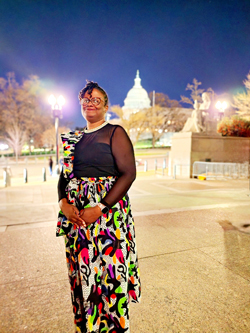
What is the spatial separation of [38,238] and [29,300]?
1788 mm

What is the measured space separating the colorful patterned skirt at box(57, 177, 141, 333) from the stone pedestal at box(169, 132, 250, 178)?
11590mm

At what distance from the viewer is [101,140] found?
1.82 metres

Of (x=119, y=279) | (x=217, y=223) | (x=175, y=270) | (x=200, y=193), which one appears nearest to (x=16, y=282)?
(x=119, y=279)

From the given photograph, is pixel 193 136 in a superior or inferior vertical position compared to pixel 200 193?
superior

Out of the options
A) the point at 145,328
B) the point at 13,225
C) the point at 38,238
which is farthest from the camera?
the point at 13,225

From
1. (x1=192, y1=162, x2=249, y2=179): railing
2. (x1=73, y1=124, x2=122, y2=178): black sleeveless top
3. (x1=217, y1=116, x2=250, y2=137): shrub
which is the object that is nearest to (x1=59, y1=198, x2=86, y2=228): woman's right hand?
(x1=73, y1=124, x2=122, y2=178): black sleeveless top

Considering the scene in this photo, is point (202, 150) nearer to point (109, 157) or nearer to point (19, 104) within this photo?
point (109, 157)

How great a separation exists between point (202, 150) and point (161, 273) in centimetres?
1194

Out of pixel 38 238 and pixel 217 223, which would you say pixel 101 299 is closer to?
pixel 38 238

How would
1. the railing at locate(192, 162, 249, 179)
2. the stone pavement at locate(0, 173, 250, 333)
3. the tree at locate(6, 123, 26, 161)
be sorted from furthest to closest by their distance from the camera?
the tree at locate(6, 123, 26, 161), the railing at locate(192, 162, 249, 179), the stone pavement at locate(0, 173, 250, 333)

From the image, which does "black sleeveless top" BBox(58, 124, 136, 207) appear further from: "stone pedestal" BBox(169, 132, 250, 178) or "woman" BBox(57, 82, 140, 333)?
"stone pedestal" BBox(169, 132, 250, 178)

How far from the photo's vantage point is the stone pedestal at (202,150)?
13.7m

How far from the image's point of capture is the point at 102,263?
5.79ft

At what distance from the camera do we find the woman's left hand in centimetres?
169
